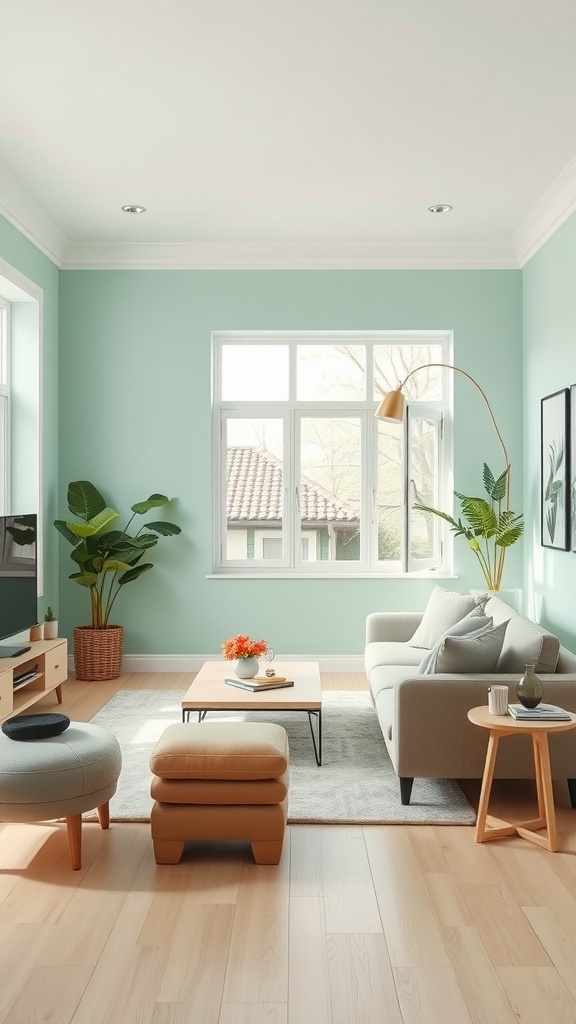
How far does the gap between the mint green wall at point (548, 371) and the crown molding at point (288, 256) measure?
429 mm

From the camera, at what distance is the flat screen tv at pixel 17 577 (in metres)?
4.86

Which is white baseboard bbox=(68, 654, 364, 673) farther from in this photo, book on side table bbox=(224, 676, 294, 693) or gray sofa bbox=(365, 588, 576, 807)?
gray sofa bbox=(365, 588, 576, 807)

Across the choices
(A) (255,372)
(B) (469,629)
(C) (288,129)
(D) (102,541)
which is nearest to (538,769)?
(B) (469,629)

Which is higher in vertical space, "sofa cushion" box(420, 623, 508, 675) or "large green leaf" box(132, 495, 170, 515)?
"large green leaf" box(132, 495, 170, 515)

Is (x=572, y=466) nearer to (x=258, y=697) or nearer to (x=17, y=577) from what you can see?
(x=258, y=697)

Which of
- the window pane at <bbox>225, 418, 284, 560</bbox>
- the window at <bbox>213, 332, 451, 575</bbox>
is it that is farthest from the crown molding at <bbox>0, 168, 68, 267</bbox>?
the window pane at <bbox>225, 418, 284, 560</bbox>

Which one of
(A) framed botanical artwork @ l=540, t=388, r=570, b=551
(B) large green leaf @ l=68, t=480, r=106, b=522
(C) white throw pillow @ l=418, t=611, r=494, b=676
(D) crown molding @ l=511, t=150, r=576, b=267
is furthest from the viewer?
(B) large green leaf @ l=68, t=480, r=106, b=522

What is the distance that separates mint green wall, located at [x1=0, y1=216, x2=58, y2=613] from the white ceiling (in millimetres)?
192

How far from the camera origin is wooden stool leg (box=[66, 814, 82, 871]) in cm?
306

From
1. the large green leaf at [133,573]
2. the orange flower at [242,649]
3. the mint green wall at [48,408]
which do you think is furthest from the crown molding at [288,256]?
the orange flower at [242,649]

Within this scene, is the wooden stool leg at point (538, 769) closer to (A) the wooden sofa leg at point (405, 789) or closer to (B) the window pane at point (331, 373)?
(A) the wooden sofa leg at point (405, 789)

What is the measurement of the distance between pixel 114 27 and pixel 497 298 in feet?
12.3

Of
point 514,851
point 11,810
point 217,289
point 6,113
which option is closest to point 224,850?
point 11,810

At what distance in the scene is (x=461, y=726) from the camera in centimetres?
360
